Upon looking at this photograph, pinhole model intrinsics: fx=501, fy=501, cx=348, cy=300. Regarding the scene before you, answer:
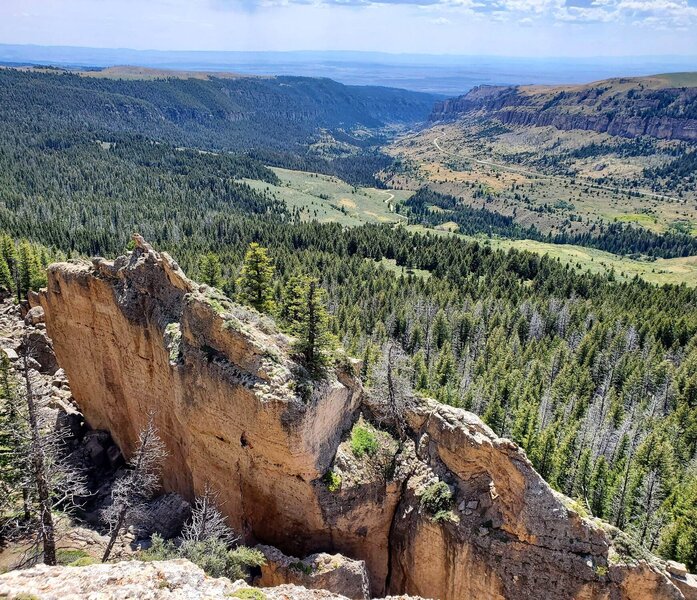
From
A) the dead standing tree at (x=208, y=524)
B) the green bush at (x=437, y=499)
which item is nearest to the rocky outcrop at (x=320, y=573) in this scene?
the dead standing tree at (x=208, y=524)

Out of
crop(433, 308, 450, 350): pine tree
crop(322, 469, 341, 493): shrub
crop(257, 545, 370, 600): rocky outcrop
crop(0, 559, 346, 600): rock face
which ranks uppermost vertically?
crop(0, 559, 346, 600): rock face

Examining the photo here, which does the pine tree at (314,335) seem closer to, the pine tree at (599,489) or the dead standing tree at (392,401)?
the dead standing tree at (392,401)

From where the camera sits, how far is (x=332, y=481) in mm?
33688

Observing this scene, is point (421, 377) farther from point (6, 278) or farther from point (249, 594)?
point (6, 278)

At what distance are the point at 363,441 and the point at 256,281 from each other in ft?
81.1

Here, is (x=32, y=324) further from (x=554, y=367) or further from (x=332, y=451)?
(x=554, y=367)

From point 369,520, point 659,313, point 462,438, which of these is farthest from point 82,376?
point 659,313

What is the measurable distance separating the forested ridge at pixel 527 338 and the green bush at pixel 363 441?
10.1m

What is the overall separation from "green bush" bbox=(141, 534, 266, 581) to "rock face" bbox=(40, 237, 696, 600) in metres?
2.66

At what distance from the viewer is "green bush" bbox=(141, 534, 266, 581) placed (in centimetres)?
2827

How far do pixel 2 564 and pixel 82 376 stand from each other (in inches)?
747

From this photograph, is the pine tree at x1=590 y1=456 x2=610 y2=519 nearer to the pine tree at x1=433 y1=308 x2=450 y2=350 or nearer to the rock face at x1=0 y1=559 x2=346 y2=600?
the rock face at x1=0 y1=559 x2=346 y2=600

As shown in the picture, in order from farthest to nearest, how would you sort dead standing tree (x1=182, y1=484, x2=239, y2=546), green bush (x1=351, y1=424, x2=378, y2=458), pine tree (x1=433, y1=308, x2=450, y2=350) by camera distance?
pine tree (x1=433, y1=308, x2=450, y2=350), green bush (x1=351, y1=424, x2=378, y2=458), dead standing tree (x1=182, y1=484, x2=239, y2=546)

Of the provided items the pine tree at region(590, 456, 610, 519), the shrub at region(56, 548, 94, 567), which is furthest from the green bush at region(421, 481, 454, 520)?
the pine tree at region(590, 456, 610, 519)
